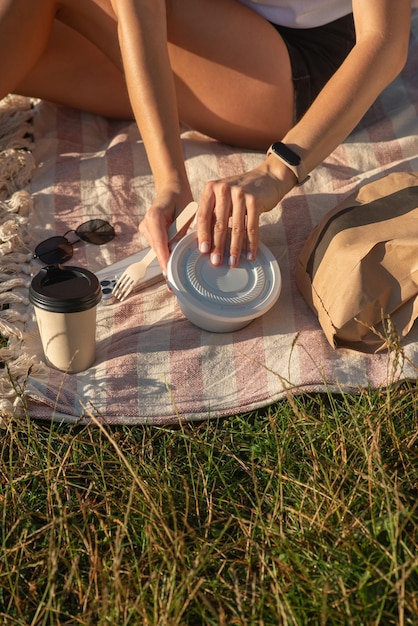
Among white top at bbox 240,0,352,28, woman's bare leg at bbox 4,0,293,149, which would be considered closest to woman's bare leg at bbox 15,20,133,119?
woman's bare leg at bbox 4,0,293,149

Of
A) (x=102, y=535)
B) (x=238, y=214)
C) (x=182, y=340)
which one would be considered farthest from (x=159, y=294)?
(x=102, y=535)

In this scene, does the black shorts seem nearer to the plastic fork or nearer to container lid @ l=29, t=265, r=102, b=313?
the plastic fork

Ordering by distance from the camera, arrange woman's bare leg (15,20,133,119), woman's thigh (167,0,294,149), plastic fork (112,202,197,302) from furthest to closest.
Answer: woman's bare leg (15,20,133,119) < woman's thigh (167,0,294,149) < plastic fork (112,202,197,302)

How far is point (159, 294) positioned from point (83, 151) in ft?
2.26

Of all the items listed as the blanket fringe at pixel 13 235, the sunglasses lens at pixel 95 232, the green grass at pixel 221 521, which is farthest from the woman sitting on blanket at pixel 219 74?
the green grass at pixel 221 521

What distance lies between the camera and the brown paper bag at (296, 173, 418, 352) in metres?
1.63

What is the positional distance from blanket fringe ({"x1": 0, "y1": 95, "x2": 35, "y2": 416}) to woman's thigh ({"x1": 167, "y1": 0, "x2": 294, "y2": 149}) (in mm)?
485

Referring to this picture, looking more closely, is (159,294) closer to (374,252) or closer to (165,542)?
(374,252)

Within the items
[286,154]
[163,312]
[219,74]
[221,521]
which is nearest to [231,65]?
[219,74]

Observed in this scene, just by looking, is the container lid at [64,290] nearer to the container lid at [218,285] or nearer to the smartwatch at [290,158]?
the container lid at [218,285]

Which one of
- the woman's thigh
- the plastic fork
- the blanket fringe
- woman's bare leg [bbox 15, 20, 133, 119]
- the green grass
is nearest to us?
the green grass

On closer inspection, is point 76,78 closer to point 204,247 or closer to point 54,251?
point 54,251

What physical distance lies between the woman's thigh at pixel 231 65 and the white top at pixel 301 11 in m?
A: 0.04

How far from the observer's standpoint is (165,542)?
123cm
